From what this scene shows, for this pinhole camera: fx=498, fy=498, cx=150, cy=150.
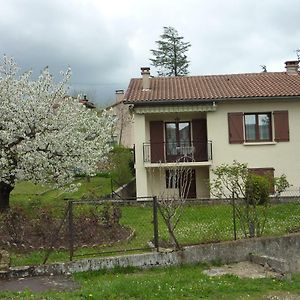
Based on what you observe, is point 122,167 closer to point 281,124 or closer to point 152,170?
point 152,170

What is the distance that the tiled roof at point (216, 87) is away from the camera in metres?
25.6

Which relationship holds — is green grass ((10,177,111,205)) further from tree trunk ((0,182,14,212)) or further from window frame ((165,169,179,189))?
tree trunk ((0,182,14,212))

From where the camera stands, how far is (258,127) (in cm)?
2642

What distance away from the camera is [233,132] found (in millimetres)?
26031

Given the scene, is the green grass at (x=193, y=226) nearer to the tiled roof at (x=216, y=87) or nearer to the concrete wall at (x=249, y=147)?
the concrete wall at (x=249, y=147)

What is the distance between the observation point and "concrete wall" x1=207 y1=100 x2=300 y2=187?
85.5 ft

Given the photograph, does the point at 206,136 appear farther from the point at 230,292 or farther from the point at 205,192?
the point at 230,292

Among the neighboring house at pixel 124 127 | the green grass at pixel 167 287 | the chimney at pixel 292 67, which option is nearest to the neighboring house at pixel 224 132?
the chimney at pixel 292 67

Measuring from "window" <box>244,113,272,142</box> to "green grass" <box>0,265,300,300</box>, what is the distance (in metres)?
15.7

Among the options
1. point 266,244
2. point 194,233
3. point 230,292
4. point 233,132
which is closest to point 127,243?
point 194,233

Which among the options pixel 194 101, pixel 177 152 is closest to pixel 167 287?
pixel 194 101

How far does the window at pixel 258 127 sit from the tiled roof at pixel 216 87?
4.35 feet

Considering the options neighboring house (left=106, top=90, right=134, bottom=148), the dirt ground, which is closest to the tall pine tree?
neighboring house (left=106, top=90, right=134, bottom=148)

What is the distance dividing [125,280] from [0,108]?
11.3 metres
